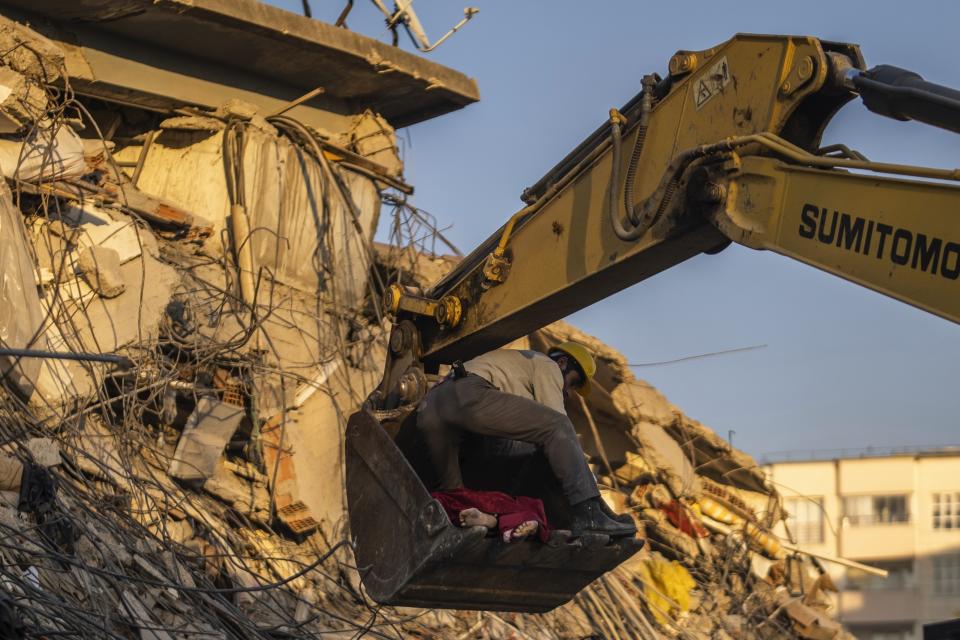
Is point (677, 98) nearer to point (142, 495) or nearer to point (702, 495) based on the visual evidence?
point (142, 495)

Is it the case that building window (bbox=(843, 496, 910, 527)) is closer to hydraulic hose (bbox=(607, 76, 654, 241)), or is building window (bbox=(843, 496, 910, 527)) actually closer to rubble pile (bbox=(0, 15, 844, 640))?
rubble pile (bbox=(0, 15, 844, 640))

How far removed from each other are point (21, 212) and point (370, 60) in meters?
3.87

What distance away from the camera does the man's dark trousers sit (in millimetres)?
6836

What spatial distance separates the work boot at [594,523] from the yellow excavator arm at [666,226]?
0.14 m

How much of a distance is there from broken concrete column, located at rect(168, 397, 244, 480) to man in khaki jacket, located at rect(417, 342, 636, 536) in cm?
388

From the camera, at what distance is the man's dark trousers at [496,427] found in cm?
684

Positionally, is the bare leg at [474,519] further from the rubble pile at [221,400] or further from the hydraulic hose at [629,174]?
the rubble pile at [221,400]

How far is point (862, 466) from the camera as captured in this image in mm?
46000

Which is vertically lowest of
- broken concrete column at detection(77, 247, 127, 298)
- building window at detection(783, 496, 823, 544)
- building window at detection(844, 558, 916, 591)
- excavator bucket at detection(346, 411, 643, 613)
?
excavator bucket at detection(346, 411, 643, 613)

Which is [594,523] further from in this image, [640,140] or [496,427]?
[640,140]

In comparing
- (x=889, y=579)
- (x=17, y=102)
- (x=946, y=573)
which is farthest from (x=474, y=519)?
(x=946, y=573)

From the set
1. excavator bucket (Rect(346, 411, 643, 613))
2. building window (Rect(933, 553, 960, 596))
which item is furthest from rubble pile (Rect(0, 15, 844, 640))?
building window (Rect(933, 553, 960, 596))

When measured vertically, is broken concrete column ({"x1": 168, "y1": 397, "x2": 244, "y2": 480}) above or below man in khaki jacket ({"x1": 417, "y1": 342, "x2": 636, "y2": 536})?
above

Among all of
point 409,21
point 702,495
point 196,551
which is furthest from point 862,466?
point 196,551
